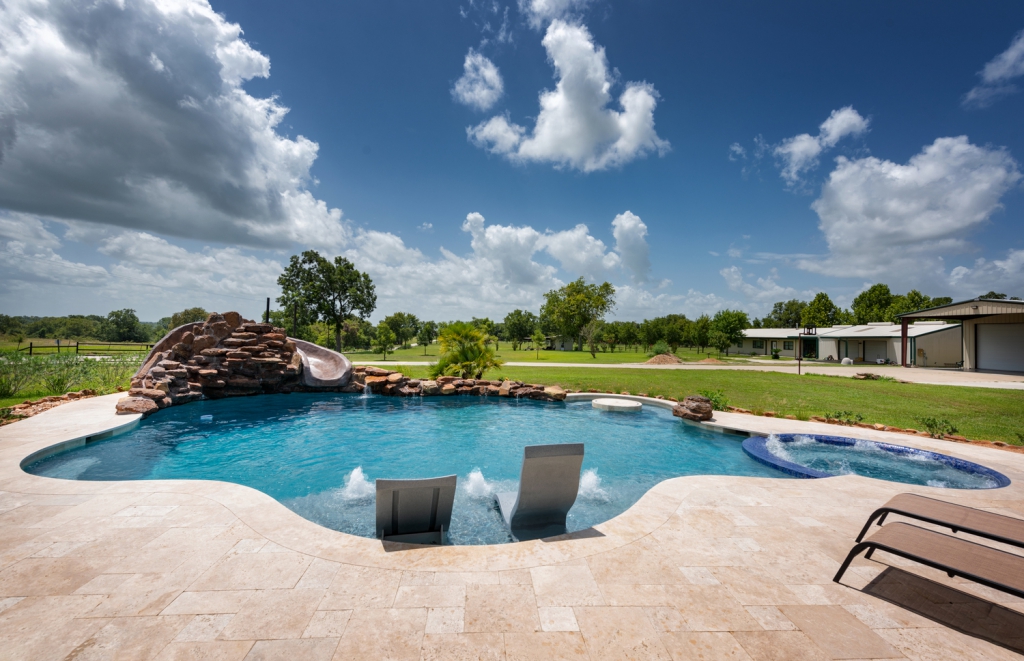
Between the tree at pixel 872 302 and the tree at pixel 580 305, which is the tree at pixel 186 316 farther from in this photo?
the tree at pixel 872 302

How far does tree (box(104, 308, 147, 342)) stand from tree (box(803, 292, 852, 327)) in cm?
12201

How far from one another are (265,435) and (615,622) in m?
9.72

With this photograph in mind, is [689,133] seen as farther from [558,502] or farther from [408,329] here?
[408,329]

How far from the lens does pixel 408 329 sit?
64.3 m

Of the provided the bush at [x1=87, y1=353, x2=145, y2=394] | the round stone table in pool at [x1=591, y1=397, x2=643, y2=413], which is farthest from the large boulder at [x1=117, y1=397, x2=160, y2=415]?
the round stone table in pool at [x1=591, y1=397, x2=643, y2=413]

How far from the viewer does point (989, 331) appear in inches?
1054

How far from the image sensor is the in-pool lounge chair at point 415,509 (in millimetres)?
3510

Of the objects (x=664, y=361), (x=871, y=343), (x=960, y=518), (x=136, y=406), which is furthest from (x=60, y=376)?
(x=871, y=343)

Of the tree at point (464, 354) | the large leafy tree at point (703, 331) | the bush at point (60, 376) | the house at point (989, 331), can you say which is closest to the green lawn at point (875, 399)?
the tree at point (464, 354)

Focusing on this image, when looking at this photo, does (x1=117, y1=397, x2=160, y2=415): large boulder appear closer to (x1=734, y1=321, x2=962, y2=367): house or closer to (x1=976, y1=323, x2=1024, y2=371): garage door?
(x1=734, y1=321, x2=962, y2=367): house

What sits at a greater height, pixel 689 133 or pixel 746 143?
pixel 689 133

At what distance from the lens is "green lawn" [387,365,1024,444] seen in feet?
32.2

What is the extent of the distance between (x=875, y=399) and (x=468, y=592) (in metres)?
16.7

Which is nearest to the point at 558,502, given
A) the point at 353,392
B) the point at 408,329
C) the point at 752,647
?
the point at 752,647
